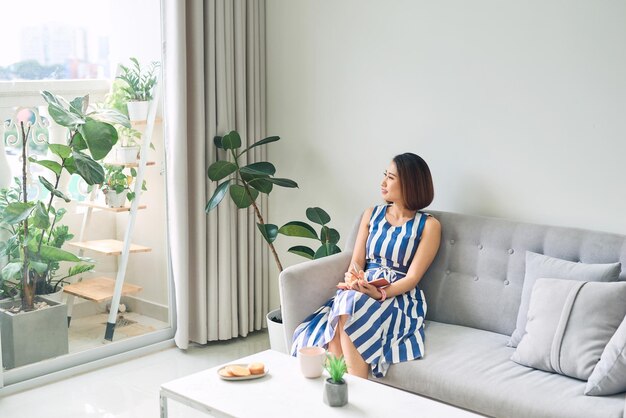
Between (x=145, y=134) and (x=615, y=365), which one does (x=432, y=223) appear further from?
(x=145, y=134)

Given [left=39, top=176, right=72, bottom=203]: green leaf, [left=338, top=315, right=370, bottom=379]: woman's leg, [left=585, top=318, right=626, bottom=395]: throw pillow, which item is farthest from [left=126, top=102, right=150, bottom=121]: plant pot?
[left=585, top=318, right=626, bottom=395]: throw pillow

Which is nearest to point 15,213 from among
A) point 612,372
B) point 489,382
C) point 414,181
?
point 414,181

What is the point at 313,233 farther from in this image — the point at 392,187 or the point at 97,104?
the point at 97,104

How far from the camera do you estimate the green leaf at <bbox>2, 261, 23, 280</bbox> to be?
3543mm

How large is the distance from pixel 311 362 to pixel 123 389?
1373 mm

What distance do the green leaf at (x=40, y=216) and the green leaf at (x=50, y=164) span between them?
0.55ft

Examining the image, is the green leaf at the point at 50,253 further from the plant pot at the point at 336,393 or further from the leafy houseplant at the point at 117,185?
the plant pot at the point at 336,393

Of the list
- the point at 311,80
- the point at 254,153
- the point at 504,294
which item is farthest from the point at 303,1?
the point at 504,294

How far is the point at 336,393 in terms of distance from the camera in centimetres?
238

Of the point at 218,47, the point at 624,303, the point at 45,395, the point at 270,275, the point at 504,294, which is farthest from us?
the point at 270,275

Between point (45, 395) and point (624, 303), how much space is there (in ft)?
8.38

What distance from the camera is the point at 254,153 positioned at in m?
4.28

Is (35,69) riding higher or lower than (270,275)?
higher

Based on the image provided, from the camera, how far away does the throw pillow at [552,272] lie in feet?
9.27
